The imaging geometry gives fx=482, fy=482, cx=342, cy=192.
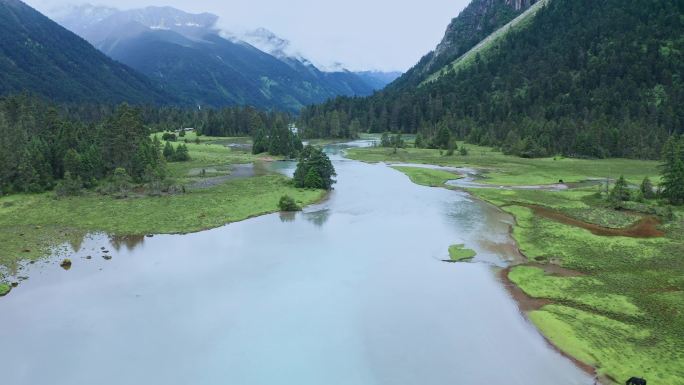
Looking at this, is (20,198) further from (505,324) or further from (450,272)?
(505,324)

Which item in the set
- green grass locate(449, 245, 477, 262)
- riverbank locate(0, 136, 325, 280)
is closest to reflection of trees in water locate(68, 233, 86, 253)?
riverbank locate(0, 136, 325, 280)

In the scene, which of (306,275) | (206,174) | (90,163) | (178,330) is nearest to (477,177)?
(206,174)

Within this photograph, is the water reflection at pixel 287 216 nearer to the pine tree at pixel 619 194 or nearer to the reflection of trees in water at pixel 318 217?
the reflection of trees in water at pixel 318 217

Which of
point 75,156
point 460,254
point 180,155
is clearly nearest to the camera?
point 460,254

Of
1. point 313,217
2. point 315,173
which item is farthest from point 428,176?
point 313,217

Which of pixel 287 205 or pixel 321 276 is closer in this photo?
pixel 321 276

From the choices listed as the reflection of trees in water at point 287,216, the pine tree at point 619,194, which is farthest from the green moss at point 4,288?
the pine tree at point 619,194

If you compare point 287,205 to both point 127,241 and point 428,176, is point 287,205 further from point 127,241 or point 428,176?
point 428,176
